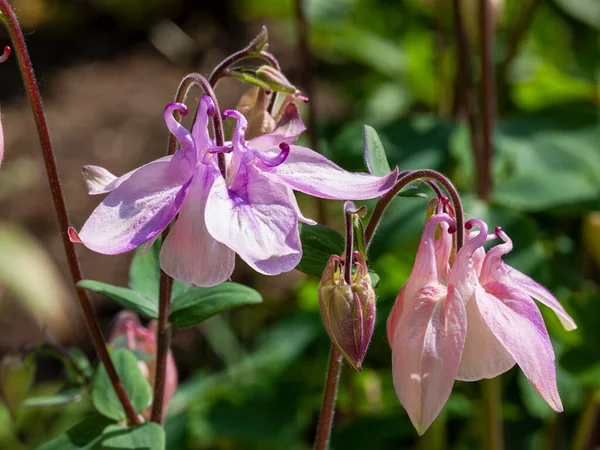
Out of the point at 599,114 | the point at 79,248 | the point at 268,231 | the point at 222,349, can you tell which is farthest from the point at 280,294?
the point at 268,231

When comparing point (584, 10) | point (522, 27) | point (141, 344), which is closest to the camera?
point (141, 344)

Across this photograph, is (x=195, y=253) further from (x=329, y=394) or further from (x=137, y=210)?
(x=329, y=394)

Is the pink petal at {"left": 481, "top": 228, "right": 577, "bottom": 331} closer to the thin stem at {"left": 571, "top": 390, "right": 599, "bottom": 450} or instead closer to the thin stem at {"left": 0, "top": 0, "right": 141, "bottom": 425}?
the thin stem at {"left": 0, "top": 0, "right": 141, "bottom": 425}

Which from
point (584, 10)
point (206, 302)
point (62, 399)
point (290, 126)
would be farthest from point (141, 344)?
point (584, 10)

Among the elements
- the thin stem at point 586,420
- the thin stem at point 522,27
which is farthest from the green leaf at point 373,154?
the thin stem at point 522,27

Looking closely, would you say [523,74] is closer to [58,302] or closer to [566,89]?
[566,89]

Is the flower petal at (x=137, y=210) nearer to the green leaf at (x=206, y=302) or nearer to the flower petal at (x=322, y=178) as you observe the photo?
the flower petal at (x=322, y=178)

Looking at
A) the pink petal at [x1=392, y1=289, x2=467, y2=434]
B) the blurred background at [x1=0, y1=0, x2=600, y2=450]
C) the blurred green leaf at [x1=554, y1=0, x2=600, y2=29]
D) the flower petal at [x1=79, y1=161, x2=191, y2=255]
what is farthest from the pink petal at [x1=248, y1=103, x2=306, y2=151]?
the blurred green leaf at [x1=554, y1=0, x2=600, y2=29]
